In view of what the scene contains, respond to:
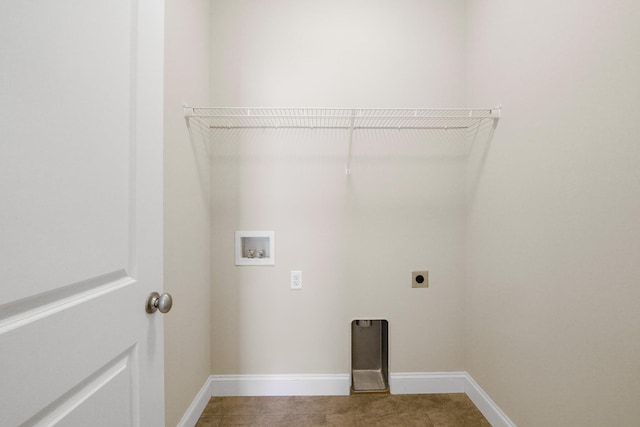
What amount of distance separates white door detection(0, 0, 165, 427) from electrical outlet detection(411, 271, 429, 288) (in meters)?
1.53

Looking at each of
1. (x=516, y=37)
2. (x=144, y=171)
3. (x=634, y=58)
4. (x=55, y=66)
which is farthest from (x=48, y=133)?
(x=516, y=37)

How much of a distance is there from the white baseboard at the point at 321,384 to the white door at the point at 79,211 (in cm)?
111

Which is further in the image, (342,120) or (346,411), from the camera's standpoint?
(342,120)

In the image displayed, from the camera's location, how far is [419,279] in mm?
1925

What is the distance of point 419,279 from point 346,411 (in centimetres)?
92

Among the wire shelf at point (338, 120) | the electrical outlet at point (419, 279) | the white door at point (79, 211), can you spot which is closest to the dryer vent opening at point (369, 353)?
the electrical outlet at point (419, 279)

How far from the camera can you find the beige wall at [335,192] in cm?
189

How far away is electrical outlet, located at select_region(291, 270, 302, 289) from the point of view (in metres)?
1.91

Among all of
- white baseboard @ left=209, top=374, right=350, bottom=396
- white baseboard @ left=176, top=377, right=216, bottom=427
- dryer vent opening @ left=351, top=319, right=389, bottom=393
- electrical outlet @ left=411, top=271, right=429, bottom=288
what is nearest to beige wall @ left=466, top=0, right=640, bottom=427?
electrical outlet @ left=411, top=271, right=429, bottom=288

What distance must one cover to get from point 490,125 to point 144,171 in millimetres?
1755

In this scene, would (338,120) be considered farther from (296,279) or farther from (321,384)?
(321,384)

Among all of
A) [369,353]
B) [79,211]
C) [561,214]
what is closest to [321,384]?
[369,353]

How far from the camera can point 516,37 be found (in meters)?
1.45

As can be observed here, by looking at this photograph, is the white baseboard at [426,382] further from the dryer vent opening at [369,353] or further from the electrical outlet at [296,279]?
the electrical outlet at [296,279]
